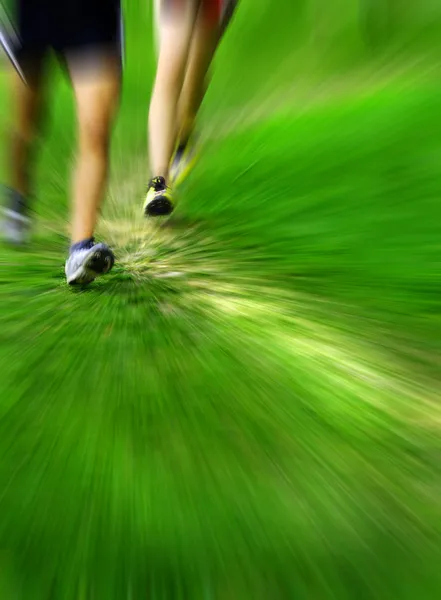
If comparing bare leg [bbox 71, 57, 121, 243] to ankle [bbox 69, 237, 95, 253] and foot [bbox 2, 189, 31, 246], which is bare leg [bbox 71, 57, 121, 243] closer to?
ankle [bbox 69, 237, 95, 253]

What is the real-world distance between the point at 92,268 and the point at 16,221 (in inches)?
20.2

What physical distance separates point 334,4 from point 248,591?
361 cm

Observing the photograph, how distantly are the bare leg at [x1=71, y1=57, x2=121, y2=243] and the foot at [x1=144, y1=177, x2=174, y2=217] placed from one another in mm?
370

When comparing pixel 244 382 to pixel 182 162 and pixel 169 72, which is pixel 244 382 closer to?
pixel 169 72

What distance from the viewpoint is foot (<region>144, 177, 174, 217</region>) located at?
216 centimetres

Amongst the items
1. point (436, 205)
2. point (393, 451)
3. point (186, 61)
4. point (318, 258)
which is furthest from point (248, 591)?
point (186, 61)

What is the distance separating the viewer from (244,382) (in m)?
1.23

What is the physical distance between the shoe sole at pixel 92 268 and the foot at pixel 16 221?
45 cm

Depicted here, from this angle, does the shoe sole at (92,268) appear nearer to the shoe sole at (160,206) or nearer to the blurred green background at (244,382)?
the blurred green background at (244,382)

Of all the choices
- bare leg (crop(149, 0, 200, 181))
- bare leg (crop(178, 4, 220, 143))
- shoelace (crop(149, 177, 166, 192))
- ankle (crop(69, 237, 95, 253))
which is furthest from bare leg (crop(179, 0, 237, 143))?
ankle (crop(69, 237, 95, 253))

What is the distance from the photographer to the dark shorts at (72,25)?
1733 millimetres

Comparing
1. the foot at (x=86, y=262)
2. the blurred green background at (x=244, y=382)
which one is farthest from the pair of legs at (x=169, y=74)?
the foot at (x=86, y=262)

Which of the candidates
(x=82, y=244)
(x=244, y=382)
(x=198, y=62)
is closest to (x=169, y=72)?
(x=198, y=62)

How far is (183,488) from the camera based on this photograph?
0.95m
